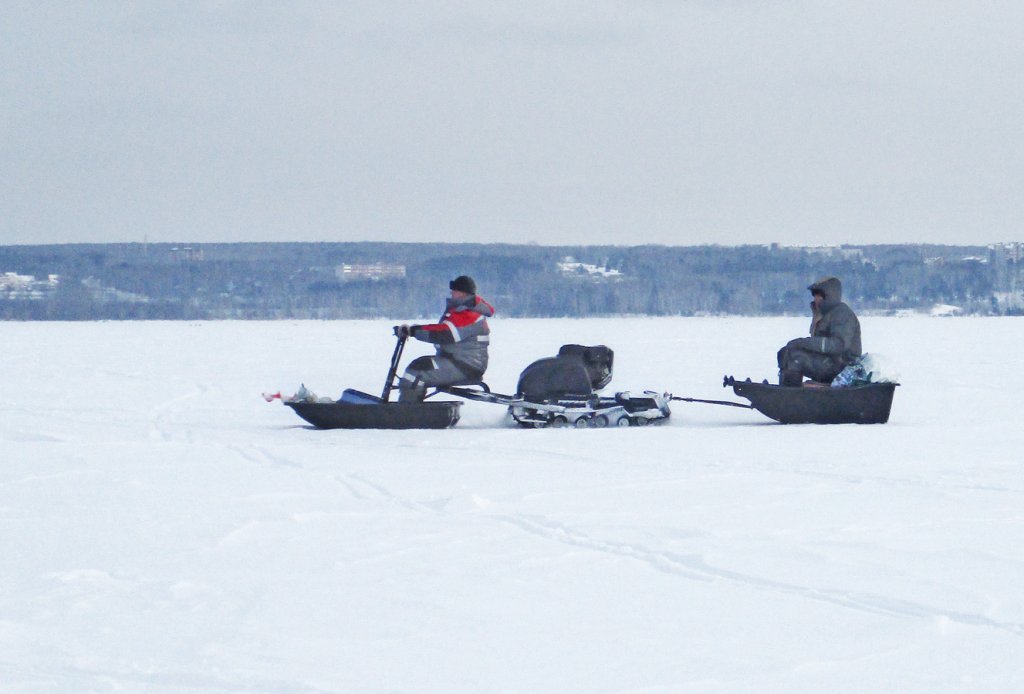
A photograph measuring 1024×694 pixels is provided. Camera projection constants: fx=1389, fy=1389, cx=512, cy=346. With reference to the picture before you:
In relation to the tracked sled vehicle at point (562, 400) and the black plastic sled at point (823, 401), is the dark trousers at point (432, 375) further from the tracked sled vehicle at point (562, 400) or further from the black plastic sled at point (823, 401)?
the black plastic sled at point (823, 401)

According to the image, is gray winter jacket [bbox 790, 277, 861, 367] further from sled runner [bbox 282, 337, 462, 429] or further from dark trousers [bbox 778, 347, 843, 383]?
sled runner [bbox 282, 337, 462, 429]

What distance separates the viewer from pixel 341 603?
13.6 feet

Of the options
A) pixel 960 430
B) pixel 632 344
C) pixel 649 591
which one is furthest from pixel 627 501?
pixel 632 344

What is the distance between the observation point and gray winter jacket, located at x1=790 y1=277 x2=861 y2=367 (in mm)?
9633

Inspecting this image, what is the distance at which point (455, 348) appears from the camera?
9.40m

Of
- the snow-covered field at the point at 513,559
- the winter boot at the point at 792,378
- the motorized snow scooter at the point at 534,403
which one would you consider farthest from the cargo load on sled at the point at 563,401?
the winter boot at the point at 792,378

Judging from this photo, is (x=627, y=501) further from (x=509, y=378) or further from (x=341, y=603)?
(x=509, y=378)

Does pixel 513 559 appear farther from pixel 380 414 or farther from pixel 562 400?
pixel 562 400

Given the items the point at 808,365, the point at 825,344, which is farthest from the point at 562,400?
the point at 825,344

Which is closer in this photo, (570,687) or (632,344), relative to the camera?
(570,687)

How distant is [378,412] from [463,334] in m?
0.78

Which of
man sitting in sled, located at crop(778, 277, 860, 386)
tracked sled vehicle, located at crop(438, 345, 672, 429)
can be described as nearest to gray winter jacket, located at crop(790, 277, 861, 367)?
man sitting in sled, located at crop(778, 277, 860, 386)

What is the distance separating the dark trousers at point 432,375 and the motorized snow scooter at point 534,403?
78 mm

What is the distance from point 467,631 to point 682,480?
10.3 ft
